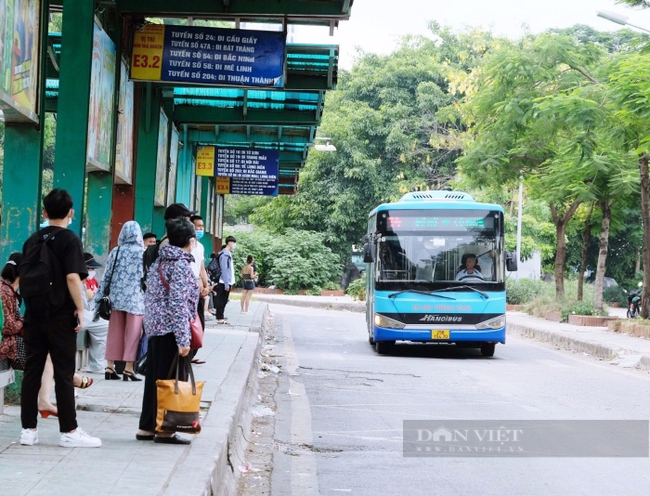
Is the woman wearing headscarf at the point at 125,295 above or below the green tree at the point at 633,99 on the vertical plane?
below

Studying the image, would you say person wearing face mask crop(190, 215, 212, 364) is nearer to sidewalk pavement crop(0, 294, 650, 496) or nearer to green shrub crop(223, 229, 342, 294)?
sidewalk pavement crop(0, 294, 650, 496)

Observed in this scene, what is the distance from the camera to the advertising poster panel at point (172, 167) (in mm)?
20203

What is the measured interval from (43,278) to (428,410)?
555cm

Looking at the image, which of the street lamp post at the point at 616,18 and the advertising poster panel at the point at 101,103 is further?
the street lamp post at the point at 616,18

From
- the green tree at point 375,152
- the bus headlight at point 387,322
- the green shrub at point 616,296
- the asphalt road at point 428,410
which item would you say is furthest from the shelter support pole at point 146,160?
the green shrub at point 616,296

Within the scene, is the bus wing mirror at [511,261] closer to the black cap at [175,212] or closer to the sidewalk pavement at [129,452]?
the sidewalk pavement at [129,452]

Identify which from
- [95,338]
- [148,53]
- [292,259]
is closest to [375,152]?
[292,259]

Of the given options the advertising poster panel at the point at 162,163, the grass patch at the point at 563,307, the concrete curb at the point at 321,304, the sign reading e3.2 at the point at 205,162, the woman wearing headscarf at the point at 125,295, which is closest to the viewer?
the woman wearing headscarf at the point at 125,295

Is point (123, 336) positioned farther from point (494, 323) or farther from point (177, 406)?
point (494, 323)

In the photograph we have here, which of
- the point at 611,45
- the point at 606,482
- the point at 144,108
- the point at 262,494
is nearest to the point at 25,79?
the point at 262,494

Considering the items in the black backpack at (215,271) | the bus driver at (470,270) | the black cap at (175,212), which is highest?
the black cap at (175,212)

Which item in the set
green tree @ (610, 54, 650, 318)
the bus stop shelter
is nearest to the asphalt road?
the bus stop shelter

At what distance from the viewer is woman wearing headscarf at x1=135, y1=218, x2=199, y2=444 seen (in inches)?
287

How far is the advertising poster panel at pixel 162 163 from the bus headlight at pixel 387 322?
14.6ft
